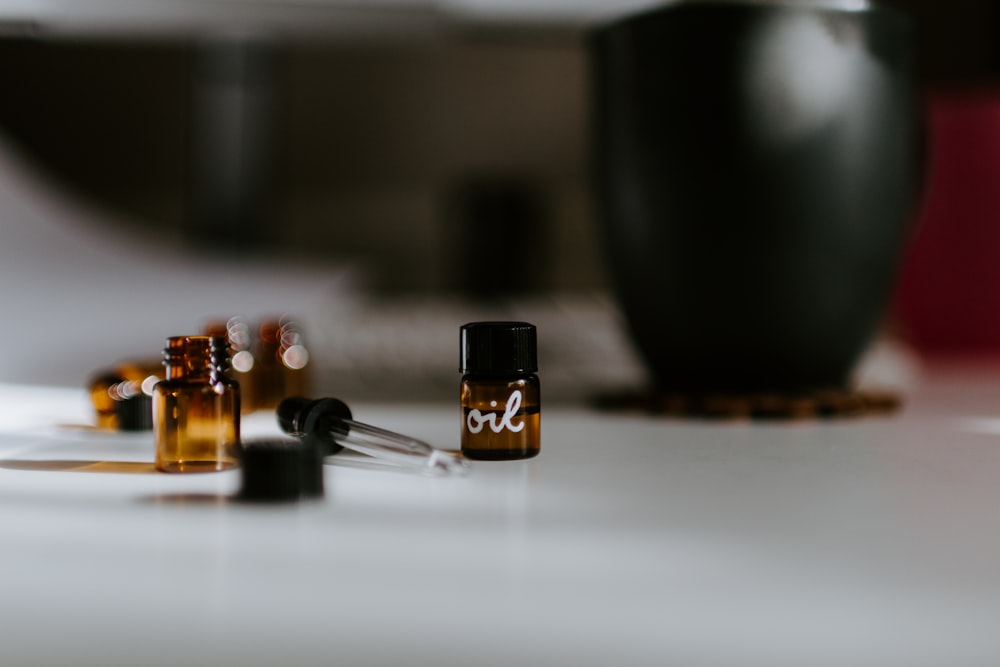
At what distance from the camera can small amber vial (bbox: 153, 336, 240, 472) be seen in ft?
1.64

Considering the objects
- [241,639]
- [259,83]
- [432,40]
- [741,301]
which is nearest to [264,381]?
[741,301]

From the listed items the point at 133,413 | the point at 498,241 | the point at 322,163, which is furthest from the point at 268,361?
the point at 322,163

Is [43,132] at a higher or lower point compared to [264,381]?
higher

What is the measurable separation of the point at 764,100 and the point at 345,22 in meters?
0.60

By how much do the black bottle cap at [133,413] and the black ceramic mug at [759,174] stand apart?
361 mm

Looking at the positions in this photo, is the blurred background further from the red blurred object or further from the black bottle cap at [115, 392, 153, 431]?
the black bottle cap at [115, 392, 153, 431]

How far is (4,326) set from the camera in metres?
1.11

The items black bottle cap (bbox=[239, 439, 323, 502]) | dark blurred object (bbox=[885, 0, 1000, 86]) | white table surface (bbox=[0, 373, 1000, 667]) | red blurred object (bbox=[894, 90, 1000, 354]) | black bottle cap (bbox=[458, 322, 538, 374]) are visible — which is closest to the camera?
white table surface (bbox=[0, 373, 1000, 667])

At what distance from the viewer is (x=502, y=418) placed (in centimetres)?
53

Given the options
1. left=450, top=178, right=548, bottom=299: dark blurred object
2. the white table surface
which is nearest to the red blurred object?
the white table surface

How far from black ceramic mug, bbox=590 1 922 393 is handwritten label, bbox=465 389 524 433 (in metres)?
0.22

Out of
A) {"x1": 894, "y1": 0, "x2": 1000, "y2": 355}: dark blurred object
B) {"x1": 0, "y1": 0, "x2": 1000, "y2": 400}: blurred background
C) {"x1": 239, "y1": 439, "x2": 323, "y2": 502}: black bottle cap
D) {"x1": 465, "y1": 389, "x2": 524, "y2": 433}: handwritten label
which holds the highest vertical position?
{"x1": 0, "y1": 0, "x2": 1000, "y2": 400}: blurred background

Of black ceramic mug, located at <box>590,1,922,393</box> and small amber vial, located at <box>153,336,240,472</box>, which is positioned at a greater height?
black ceramic mug, located at <box>590,1,922,393</box>

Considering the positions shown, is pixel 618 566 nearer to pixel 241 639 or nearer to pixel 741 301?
pixel 241 639
